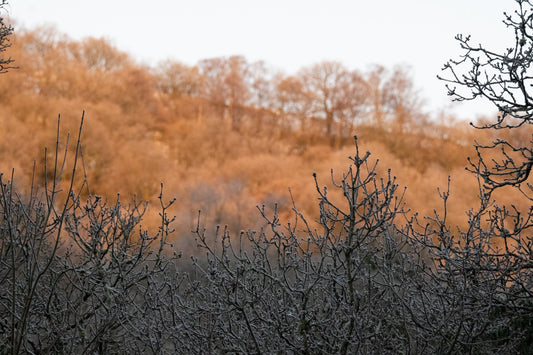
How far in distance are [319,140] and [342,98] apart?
321cm

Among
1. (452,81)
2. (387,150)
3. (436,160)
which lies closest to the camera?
(452,81)

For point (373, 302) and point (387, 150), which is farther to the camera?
point (387, 150)

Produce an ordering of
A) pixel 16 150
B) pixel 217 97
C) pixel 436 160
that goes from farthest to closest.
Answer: pixel 217 97 < pixel 436 160 < pixel 16 150

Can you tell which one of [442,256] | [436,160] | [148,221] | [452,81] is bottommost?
[148,221]

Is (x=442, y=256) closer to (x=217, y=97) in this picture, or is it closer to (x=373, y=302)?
(x=373, y=302)

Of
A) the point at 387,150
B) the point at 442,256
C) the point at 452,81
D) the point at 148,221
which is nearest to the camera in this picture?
the point at 442,256

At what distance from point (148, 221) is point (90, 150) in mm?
9645

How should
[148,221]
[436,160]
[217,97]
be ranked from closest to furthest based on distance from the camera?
[148,221]
[436,160]
[217,97]

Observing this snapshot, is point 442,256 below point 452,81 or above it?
below

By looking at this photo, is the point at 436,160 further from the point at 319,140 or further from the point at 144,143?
the point at 144,143

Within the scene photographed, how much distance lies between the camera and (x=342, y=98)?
36.1m

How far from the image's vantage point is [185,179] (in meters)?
32.6

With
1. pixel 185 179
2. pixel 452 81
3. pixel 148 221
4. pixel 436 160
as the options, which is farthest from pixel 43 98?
pixel 452 81

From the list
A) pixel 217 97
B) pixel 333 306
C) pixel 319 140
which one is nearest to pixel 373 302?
pixel 333 306
